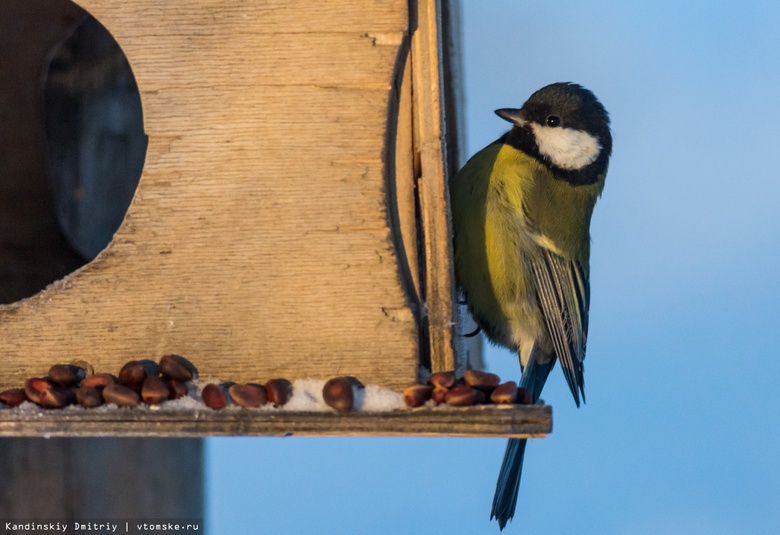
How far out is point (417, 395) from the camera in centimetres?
146

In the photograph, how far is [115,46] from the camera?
253 cm

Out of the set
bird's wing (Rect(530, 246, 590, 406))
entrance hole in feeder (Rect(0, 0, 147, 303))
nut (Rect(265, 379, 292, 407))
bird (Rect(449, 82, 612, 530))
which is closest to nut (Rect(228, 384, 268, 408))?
nut (Rect(265, 379, 292, 407))

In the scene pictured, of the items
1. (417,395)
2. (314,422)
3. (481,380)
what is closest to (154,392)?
(314,422)

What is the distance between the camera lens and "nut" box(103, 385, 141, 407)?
1.48m

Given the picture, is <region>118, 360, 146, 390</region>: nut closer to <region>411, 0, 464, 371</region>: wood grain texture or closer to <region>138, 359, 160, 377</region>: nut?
<region>138, 359, 160, 377</region>: nut

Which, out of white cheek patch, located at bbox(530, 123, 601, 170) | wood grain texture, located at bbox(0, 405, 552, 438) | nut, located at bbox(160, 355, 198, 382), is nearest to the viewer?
wood grain texture, located at bbox(0, 405, 552, 438)

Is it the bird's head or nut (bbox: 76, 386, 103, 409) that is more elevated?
the bird's head

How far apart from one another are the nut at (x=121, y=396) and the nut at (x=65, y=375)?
0.10 metres

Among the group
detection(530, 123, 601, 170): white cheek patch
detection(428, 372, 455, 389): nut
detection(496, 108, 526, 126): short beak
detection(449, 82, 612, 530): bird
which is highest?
detection(496, 108, 526, 126): short beak

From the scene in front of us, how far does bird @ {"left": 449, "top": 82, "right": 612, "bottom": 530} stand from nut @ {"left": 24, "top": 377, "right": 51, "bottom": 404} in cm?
91

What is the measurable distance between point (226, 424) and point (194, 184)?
0.42 metres

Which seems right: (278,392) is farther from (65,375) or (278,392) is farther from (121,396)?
(65,375)

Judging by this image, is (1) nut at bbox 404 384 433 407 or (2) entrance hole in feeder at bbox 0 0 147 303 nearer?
(1) nut at bbox 404 384 433 407

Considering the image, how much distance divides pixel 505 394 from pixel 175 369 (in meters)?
0.53
